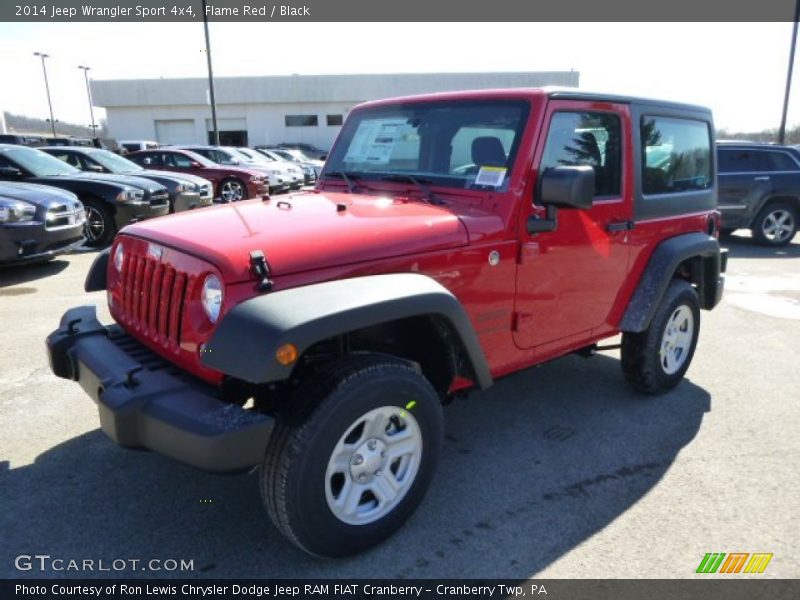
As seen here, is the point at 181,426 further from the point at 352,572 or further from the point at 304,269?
the point at 352,572

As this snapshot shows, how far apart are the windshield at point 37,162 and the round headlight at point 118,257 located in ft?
26.5

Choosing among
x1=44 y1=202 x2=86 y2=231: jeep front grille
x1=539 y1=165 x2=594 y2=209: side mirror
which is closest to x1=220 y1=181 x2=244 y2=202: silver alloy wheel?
x1=44 y1=202 x2=86 y2=231: jeep front grille

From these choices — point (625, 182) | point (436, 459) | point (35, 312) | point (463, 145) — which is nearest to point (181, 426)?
point (436, 459)

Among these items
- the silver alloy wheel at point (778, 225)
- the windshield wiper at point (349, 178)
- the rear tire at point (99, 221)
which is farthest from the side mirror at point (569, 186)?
the silver alloy wheel at point (778, 225)

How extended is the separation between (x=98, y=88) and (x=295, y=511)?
4805cm

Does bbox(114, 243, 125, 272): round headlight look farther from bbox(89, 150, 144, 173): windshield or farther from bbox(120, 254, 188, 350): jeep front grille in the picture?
Answer: bbox(89, 150, 144, 173): windshield

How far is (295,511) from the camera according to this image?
2.34 metres

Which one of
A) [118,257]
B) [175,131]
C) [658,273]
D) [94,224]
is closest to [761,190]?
[658,273]

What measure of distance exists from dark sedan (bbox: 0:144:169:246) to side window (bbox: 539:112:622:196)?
26.4 feet

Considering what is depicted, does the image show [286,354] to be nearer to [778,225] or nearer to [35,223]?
[35,223]

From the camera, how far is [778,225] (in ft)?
36.3

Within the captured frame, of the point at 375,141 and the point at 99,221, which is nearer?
the point at 375,141

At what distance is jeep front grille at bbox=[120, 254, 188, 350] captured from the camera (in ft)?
8.57

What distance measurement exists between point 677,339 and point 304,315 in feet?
10.6
